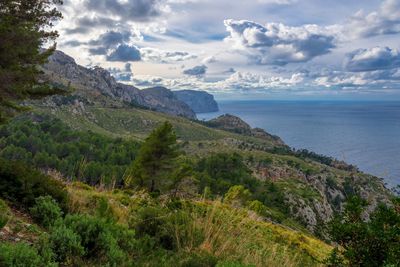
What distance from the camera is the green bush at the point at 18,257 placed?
4496 millimetres

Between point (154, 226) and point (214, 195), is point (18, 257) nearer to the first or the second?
point (154, 226)

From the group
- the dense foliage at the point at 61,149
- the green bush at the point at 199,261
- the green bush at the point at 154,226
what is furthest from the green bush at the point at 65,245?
the dense foliage at the point at 61,149

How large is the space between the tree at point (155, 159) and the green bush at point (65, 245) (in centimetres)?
4080

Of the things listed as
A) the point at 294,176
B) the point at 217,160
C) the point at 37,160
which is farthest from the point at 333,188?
the point at 37,160

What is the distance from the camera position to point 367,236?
6.43 metres

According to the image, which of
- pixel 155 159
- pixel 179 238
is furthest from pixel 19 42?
pixel 155 159

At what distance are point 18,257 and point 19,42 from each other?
12.5 m

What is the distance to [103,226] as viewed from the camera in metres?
6.42

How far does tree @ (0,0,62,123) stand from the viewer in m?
14.6

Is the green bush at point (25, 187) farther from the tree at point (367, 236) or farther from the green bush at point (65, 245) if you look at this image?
the tree at point (367, 236)

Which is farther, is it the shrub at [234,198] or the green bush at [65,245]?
the shrub at [234,198]

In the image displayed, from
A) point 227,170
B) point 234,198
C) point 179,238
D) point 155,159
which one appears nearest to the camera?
point 179,238

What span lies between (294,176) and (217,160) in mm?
78348

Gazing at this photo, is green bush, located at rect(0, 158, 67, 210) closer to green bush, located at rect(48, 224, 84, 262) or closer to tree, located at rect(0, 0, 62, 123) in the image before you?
green bush, located at rect(48, 224, 84, 262)
